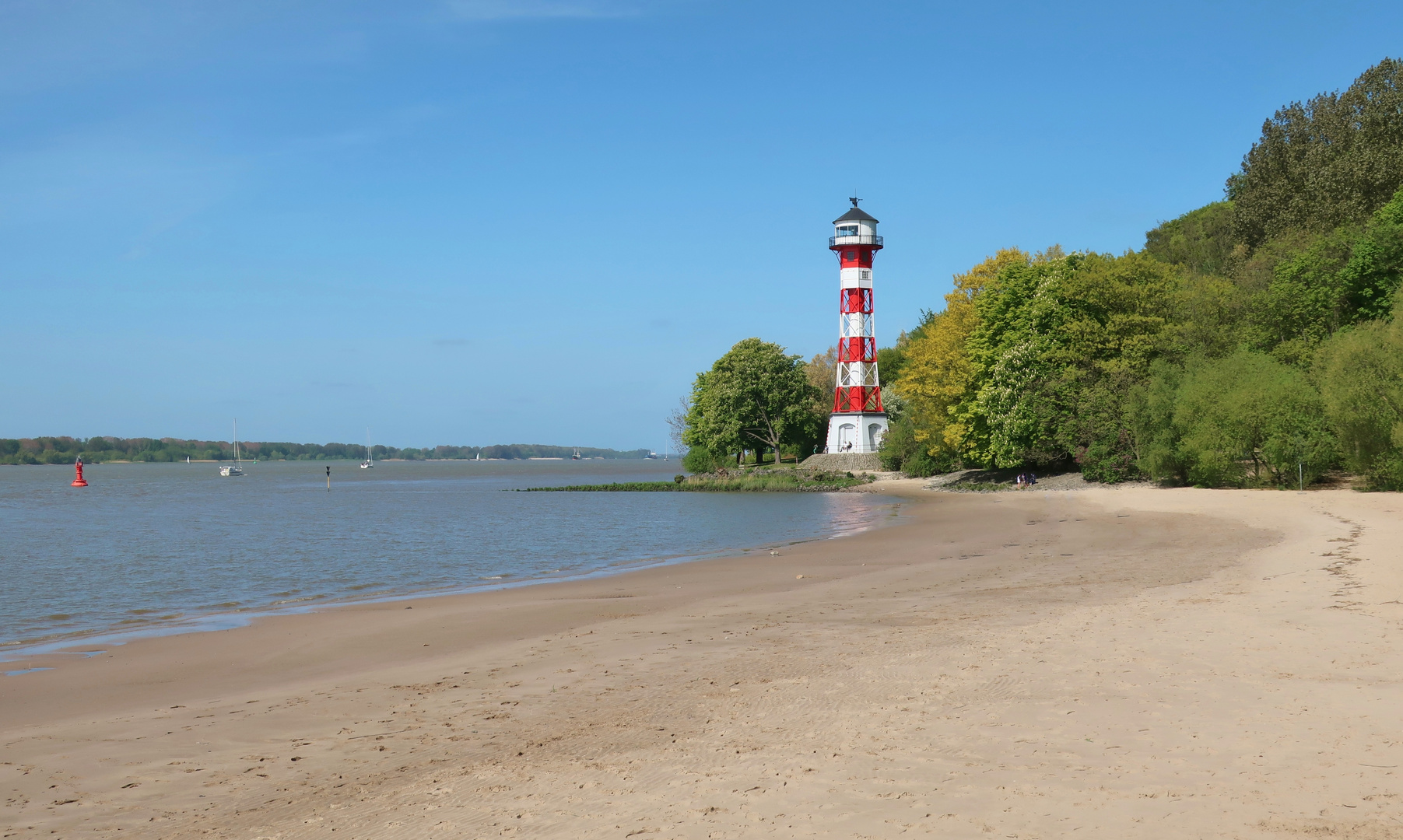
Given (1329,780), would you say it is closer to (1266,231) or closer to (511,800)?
(511,800)

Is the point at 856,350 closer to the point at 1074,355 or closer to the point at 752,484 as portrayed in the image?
the point at 752,484

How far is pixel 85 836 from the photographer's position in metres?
6.76

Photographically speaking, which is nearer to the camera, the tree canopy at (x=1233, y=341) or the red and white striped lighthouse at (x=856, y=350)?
the tree canopy at (x=1233, y=341)

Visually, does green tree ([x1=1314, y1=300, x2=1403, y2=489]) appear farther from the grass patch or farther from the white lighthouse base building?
the white lighthouse base building

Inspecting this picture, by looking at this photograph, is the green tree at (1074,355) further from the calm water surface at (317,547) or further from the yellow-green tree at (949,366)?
the calm water surface at (317,547)

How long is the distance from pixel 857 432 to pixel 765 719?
7225 centimetres

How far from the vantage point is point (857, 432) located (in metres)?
80.1

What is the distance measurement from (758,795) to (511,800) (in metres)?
1.82

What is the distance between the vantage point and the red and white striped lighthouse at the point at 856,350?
79.4m

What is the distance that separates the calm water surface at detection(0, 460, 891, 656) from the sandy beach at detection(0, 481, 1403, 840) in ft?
16.3

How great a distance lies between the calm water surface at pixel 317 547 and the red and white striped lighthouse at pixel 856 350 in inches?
523

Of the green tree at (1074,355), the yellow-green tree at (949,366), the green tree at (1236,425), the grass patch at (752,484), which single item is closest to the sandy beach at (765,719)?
the green tree at (1236,425)

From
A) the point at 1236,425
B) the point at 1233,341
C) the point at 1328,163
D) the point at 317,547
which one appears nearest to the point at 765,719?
the point at 317,547

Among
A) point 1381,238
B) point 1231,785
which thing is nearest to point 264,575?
point 1231,785
